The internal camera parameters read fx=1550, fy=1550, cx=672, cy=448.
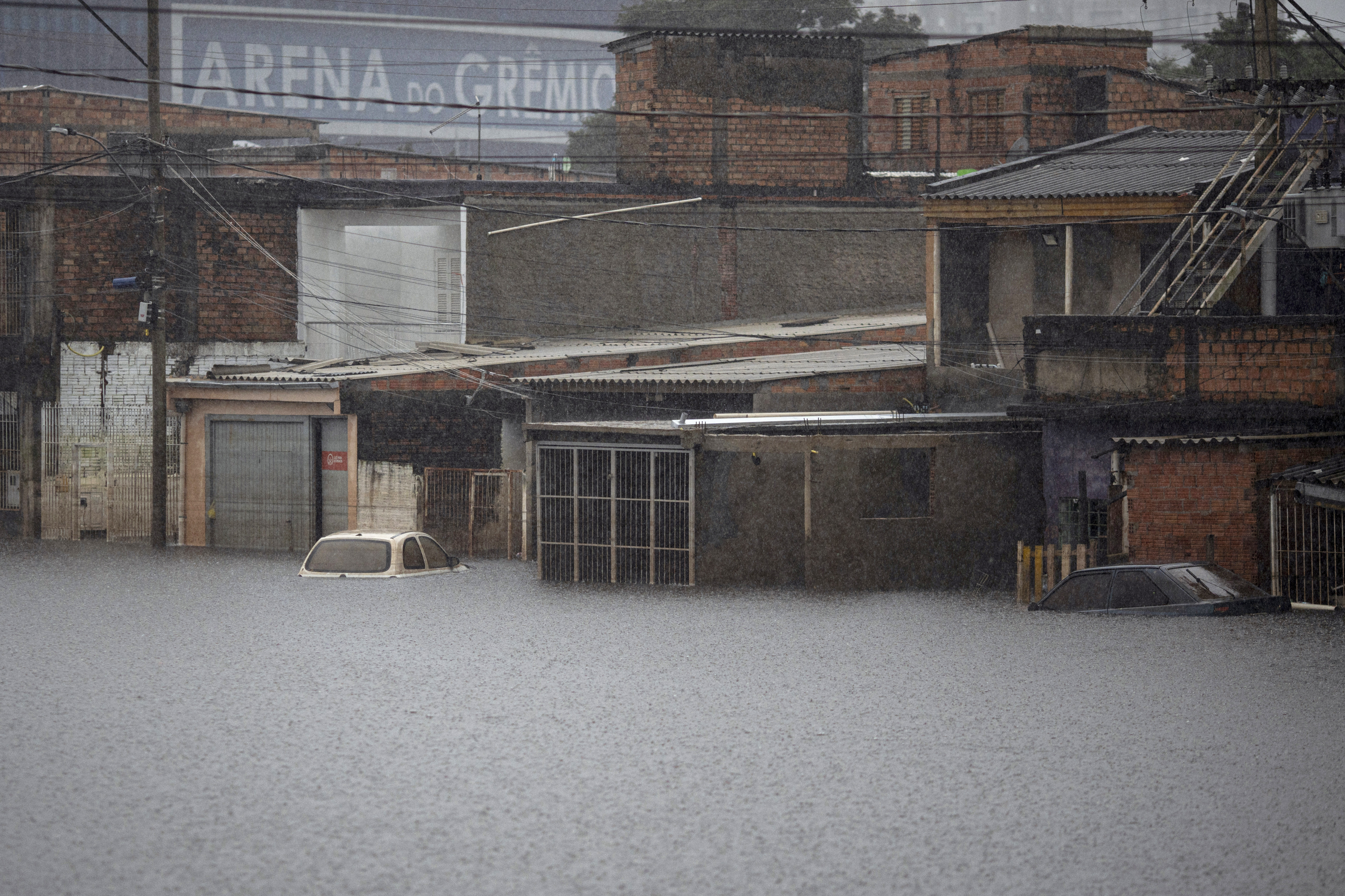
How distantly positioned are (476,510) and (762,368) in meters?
6.32

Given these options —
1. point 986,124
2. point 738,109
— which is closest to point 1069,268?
point 738,109

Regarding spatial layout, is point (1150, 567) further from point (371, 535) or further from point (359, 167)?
point (359, 167)

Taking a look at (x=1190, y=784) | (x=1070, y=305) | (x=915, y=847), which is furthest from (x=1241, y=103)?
(x=915, y=847)

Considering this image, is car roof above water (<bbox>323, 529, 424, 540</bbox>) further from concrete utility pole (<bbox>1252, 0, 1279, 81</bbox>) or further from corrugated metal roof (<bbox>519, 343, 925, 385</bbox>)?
concrete utility pole (<bbox>1252, 0, 1279, 81</bbox>)

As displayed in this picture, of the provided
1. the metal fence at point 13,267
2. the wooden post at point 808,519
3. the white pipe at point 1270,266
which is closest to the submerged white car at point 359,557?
the wooden post at point 808,519

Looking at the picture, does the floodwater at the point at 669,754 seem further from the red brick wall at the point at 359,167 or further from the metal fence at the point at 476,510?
the red brick wall at the point at 359,167

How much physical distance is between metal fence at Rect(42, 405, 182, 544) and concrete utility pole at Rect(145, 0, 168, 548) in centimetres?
214

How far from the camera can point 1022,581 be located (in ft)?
72.7

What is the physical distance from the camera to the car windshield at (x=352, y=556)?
23.6 metres

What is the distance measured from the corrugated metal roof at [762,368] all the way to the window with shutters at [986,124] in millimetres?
13419

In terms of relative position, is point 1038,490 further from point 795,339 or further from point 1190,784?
point 1190,784

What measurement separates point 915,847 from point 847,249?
3040 cm

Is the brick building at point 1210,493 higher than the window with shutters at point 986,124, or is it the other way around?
the window with shutters at point 986,124

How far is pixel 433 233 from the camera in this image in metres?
36.4
